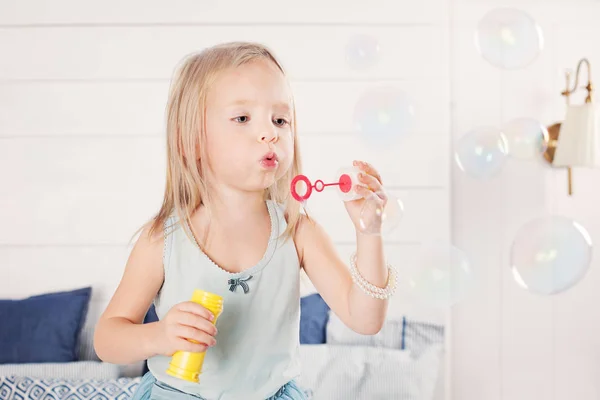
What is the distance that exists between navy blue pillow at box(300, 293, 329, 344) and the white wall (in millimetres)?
604

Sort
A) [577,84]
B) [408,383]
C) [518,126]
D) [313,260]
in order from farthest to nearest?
[577,84] < [518,126] < [408,383] < [313,260]

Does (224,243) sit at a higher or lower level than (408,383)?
higher

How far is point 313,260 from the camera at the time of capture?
1.35m

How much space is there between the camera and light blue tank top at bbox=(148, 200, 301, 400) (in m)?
1.25

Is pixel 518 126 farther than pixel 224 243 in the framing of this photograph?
Yes

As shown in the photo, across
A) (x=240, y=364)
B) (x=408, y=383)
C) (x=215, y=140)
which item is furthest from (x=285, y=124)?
(x=408, y=383)

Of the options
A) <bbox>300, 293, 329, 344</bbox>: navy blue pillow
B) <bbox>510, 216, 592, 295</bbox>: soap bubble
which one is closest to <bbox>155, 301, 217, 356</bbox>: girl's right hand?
<bbox>510, 216, 592, 295</bbox>: soap bubble

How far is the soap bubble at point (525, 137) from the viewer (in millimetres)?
2338

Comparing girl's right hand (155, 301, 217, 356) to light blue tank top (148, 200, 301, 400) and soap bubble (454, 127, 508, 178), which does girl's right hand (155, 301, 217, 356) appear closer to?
light blue tank top (148, 200, 301, 400)

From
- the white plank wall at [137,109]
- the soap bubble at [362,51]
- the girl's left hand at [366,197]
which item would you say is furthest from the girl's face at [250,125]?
the white plank wall at [137,109]

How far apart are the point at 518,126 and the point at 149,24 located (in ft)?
4.57

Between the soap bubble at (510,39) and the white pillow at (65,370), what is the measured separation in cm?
152

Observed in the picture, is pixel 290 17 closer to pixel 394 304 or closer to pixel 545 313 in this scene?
pixel 394 304

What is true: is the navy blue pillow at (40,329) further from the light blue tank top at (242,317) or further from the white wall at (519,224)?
the white wall at (519,224)
